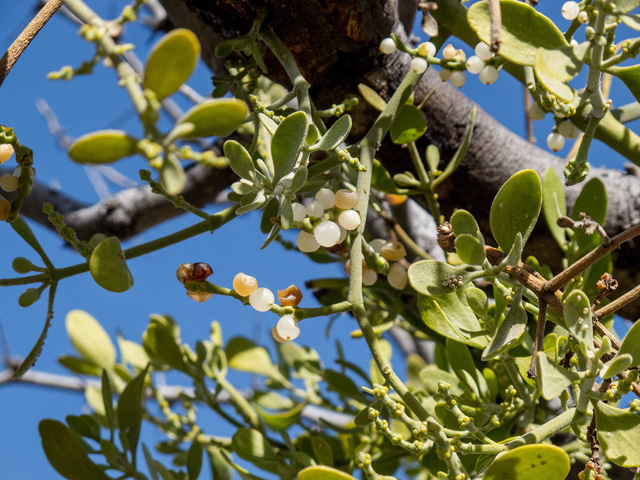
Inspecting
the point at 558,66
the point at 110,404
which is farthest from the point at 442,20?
the point at 110,404

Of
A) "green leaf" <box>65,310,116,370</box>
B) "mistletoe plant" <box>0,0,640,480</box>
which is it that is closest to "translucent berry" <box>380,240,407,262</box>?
"mistletoe plant" <box>0,0,640,480</box>

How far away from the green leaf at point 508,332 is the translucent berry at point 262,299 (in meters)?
0.14

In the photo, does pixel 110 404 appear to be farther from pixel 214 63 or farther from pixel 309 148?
pixel 214 63

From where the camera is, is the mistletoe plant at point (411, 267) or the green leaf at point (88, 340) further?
the green leaf at point (88, 340)

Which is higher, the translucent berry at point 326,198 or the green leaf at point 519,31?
the green leaf at point 519,31

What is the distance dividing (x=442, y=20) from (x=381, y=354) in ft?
1.13

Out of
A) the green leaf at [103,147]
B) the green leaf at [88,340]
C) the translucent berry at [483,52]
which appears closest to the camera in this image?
the green leaf at [103,147]

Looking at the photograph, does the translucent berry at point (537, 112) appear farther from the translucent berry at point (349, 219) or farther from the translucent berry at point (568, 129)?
the translucent berry at point (349, 219)

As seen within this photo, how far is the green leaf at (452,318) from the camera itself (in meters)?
0.43

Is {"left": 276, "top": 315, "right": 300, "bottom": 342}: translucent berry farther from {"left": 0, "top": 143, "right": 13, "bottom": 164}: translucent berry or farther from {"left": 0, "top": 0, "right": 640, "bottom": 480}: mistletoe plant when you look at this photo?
{"left": 0, "top": 143, "right": 13, "bottom": 164}: translucent berry

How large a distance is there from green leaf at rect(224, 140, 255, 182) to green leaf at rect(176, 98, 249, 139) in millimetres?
101

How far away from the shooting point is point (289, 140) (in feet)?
1.13

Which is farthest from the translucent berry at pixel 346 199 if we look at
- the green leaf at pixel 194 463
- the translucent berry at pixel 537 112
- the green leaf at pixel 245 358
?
the green leaf at pixel 245 358

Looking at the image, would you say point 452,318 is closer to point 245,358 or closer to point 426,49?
point 426,49
